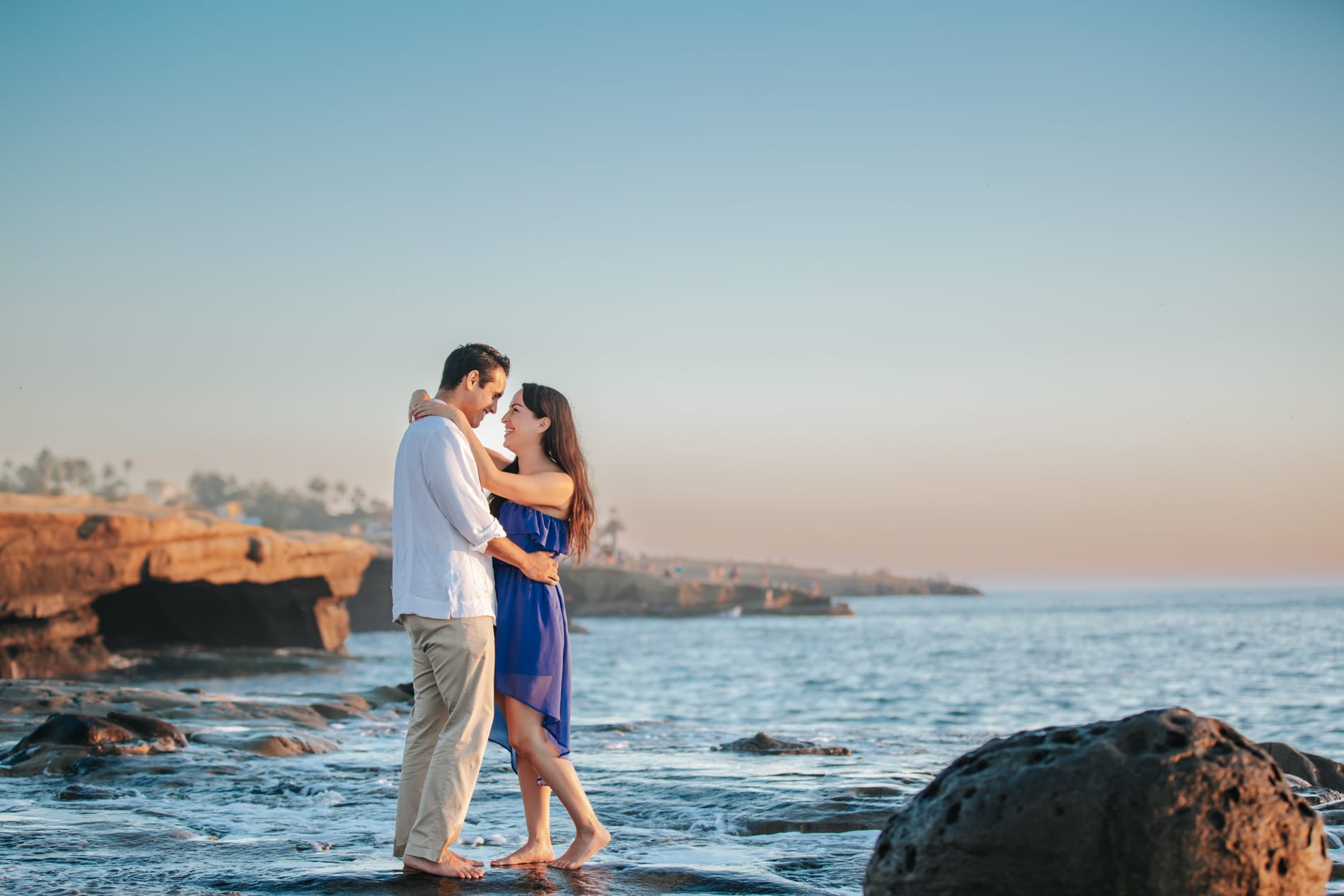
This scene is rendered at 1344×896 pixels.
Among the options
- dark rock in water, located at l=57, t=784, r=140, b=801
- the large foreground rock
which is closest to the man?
dark rock in water, located at l=57, t=784, r=140, b=801

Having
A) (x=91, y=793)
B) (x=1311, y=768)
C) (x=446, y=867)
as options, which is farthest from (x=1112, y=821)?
(x=1311, y=768)

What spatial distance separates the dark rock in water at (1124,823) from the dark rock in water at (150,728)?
24.6 ft

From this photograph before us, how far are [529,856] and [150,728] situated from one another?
18.9ft

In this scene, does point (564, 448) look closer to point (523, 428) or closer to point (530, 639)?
point (523, 428)

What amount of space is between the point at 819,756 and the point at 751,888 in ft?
16.6

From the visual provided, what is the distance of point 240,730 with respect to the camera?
9.88m

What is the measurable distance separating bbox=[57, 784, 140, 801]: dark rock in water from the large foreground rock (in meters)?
17.4

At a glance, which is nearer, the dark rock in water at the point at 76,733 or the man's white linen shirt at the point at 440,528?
the man's white linen shirt at the point at 440,528

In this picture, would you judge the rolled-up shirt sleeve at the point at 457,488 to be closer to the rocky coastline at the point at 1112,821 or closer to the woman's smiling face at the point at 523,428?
the woman's smiling face at the point at 523,428

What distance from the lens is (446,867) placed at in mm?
4031

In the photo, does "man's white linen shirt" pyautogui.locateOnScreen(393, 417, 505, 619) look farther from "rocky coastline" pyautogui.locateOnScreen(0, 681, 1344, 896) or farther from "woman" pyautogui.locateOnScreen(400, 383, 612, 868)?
"rocky coastline" pyautogui.locateOnScreen(0, 681, 1344, 896)

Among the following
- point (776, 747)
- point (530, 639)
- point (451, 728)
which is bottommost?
point (776, 747)

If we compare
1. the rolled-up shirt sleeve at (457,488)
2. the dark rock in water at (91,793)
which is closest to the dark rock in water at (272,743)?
the dark rock in water at (91,793)

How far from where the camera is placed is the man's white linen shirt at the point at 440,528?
13.4 ft
